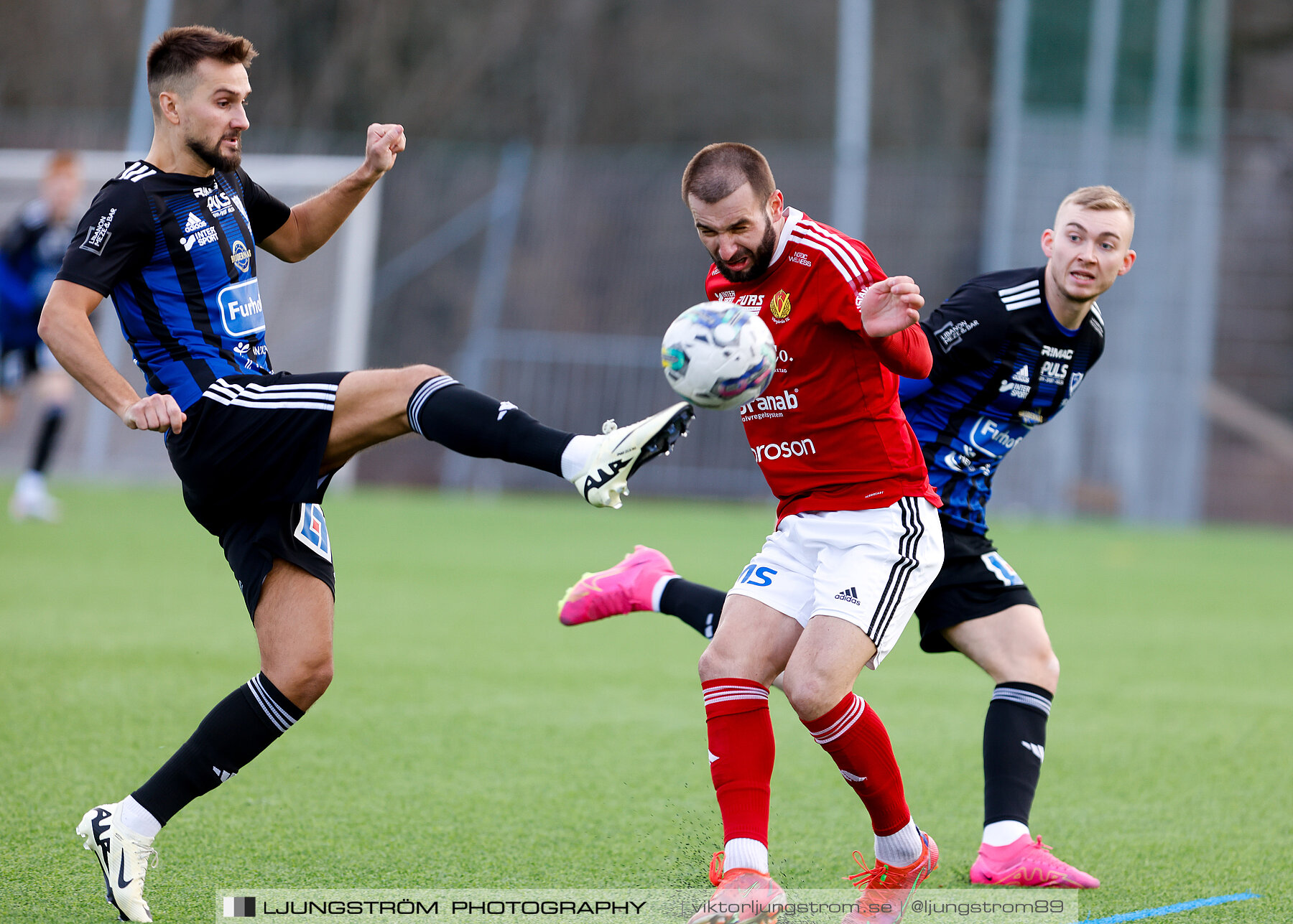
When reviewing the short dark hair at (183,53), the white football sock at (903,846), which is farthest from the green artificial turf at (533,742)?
the short dark hair at (183,53)

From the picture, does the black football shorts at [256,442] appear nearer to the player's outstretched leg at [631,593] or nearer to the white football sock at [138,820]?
the white football sock at [138,820]

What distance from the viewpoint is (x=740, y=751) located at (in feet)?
11.5

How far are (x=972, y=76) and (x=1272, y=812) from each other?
1985cm

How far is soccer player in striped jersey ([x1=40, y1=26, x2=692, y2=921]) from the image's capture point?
334 cm

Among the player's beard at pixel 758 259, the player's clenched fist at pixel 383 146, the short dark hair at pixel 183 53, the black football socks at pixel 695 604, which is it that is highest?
the short dark hair at pixel 183 53

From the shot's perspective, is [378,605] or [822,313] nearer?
[822,313]

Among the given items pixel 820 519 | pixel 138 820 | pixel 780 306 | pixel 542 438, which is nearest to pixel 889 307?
pixel 780 306

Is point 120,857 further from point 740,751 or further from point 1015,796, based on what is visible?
point 1015,796

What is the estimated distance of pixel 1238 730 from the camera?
5.93 m

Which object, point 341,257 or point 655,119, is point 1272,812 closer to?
point 341,257

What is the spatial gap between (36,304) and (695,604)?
8046 millimetres

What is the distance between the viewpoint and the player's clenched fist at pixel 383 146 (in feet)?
12.6

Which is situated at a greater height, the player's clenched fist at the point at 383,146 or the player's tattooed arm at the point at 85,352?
the player's clenched fist at the point at 383,146

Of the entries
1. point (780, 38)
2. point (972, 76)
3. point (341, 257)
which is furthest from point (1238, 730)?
point (780, 38)
